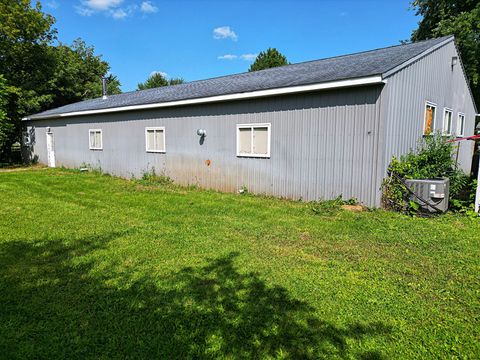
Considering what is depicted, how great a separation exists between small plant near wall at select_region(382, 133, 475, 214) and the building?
0.26 m

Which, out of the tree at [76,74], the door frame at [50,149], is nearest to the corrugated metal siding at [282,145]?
the door frame at [50,149]

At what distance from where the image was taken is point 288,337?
2438mm

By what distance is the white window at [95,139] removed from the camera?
13.9 m

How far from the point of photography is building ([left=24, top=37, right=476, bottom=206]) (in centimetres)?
664

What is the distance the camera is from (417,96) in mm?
7895

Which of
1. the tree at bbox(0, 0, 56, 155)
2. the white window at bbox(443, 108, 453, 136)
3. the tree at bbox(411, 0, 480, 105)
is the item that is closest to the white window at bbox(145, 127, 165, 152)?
the white window at bbox(443, 108, 453, 136)

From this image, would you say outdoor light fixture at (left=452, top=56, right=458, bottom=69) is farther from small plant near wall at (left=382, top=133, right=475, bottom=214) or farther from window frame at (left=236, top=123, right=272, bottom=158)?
window frame at (left=236, top=123, right=272, bottom=158)

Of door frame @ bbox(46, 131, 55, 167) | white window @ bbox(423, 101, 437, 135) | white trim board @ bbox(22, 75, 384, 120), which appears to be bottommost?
door frame @ bbox(46, 131, 55, 167)

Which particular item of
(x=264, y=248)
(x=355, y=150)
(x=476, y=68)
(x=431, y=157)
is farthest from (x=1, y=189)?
(x=476, y=68)

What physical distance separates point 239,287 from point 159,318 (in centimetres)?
86

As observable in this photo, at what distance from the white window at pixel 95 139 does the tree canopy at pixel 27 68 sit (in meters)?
3.83

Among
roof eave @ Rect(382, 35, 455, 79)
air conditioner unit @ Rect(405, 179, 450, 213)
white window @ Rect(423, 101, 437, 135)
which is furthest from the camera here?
white window @ Rect(423, 101, 437, 135)

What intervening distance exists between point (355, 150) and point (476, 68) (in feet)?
49.6

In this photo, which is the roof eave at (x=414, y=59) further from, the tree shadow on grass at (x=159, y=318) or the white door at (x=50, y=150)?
the white door at (x=50, y=150)
